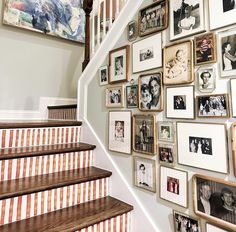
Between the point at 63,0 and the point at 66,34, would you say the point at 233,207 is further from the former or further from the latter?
the point at 63,0

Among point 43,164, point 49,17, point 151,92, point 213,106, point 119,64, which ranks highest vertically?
point 49,17

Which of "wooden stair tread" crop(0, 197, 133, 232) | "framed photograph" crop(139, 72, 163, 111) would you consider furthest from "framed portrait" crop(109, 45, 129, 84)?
"wooden stair tread" crop(0, 197, 133, 232)

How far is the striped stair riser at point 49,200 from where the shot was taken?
1.20 m

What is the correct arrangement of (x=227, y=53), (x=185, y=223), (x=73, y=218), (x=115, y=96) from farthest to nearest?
(x=115, y=96), (x=73, y=218), (x=185, y=223), (x=227, y=53)

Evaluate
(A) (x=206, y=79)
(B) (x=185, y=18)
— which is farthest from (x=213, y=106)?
(B) (x=185, y=18)

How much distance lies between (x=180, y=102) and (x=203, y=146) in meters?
0.26

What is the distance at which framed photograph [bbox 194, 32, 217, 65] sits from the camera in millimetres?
1045

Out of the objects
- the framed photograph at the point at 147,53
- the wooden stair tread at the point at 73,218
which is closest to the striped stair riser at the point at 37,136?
the wooden stair tread at the point at 73,218

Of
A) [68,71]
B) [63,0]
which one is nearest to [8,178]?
[68,71]

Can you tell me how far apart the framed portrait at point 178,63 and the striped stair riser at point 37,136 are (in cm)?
101

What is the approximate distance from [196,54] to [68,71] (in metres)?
2.39

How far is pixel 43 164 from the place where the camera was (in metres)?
1.53

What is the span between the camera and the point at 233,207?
96 cm

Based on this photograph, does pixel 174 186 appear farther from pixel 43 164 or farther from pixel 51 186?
pixel 43 164
